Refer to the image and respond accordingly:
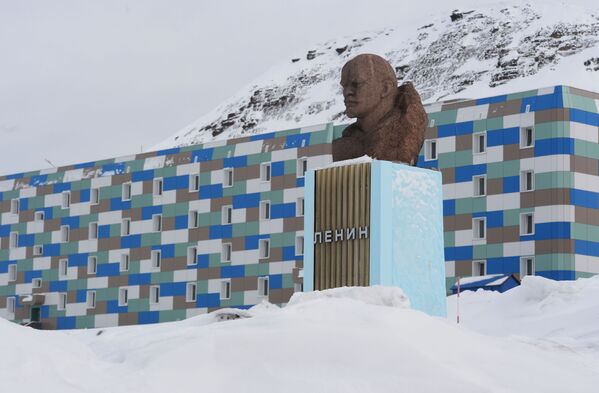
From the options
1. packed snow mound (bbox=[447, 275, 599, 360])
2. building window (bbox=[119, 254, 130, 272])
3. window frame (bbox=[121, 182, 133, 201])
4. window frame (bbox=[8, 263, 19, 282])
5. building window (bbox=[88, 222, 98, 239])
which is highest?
window frame (bbox=[121, 182, 133, 201])

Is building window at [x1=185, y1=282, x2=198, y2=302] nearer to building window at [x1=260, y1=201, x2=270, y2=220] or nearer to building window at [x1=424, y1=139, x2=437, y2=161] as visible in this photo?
building window at [x1=260, y1=201, x2=270, y2=220]

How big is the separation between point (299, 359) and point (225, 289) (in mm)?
51702

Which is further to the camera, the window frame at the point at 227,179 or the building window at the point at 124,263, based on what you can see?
the building window at the point at 124,263

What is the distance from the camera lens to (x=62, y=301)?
2867 inches

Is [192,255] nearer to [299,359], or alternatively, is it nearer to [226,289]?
[226,289]

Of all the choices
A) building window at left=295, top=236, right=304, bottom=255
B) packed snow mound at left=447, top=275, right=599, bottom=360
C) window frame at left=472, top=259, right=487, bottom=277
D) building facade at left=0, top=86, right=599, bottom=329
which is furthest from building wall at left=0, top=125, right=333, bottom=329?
packed snow mound at left=447, top=275, right=599, bottom=360

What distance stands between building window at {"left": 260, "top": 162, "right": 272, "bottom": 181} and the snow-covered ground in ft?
155

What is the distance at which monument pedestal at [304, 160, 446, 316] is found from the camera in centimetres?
2392

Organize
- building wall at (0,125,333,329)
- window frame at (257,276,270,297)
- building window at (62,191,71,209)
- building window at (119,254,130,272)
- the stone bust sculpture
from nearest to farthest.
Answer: the stone bust sculpture, building wall at (0,125,333,329), window frame at (257,276,270,297), building window at (119,254,130,272), building window at (62,191,71,209)

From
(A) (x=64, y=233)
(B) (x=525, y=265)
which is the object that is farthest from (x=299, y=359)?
(A) (x=64, y=233)

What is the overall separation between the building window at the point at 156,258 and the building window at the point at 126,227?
239cm

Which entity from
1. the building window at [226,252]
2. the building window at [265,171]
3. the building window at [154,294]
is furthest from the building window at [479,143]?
the building window at [154,294]

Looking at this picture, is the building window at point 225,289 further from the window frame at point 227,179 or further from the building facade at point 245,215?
the window frame at point 227,179

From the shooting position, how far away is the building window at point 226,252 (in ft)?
216
